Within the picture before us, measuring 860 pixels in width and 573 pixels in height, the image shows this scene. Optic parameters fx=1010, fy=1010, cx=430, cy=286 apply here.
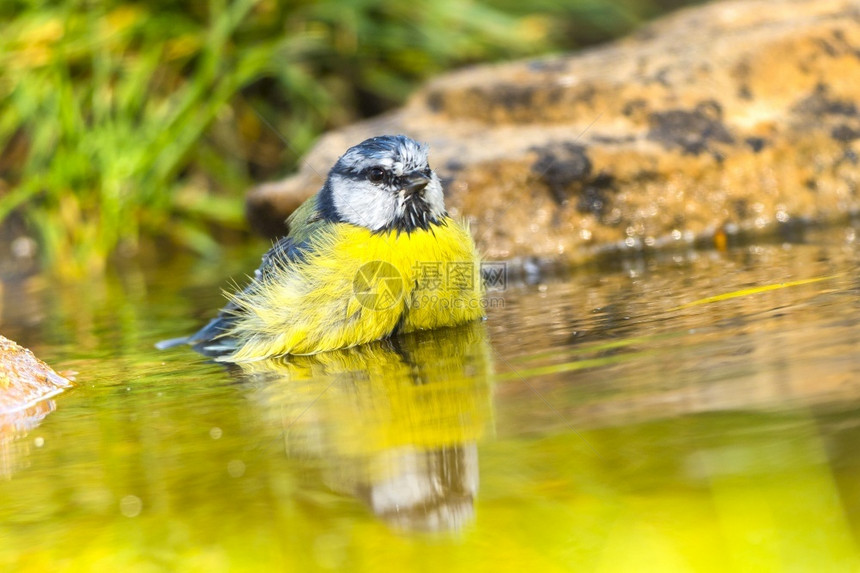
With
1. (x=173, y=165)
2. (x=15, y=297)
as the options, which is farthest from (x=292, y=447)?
(x=173, y=165)

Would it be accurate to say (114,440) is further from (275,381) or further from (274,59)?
(274,59)

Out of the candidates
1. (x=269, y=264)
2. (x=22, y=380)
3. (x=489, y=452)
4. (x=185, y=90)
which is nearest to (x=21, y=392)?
(x=22, y=380)

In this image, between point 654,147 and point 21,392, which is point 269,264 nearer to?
point 21,392

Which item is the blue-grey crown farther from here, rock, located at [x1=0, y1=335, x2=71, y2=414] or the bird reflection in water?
rock, located at [x1=0, y1=335, x2=71, y2=414]

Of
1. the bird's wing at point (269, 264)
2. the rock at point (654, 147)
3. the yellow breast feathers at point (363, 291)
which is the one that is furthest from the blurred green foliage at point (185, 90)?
the yellow breast feathers at point (363, 291)

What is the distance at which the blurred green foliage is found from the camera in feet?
22.5

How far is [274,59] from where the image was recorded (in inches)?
297

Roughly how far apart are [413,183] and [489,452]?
1.74 m

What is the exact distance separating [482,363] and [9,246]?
5382 millimetres

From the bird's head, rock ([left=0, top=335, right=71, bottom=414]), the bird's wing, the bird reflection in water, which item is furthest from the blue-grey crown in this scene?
rock ([left=0, top=335, right=71, bottom=414])

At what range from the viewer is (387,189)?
141 inches

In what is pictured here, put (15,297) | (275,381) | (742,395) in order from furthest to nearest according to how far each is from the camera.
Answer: (15,297), (275,381), (742,395)

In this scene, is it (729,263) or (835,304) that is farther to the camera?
(729,263)

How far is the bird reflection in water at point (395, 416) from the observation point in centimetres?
178
